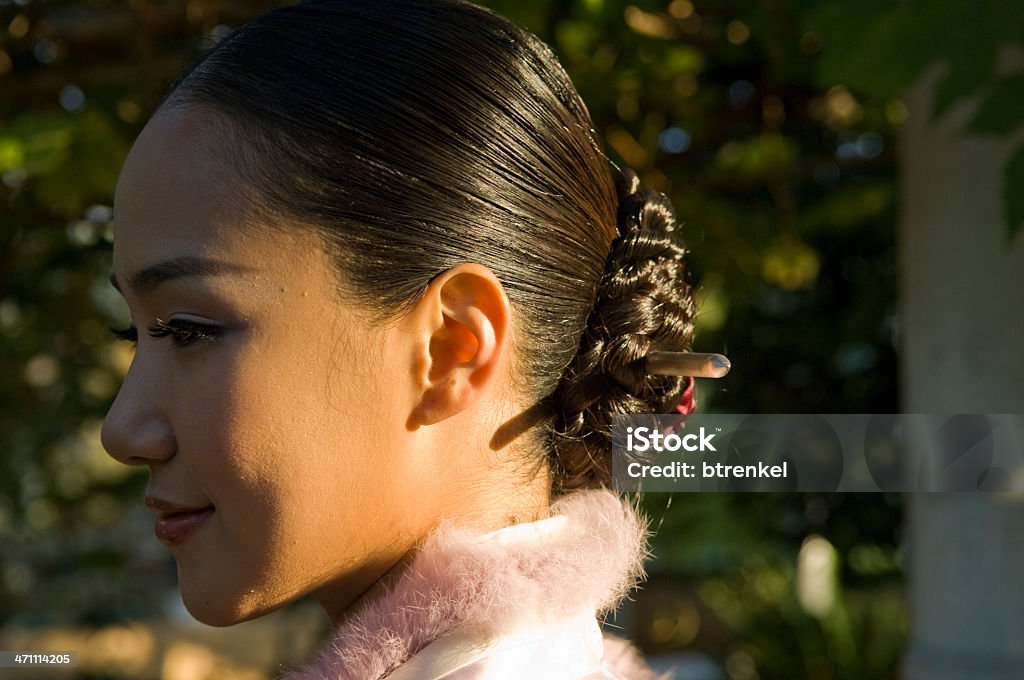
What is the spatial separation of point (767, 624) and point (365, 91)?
13.7 ft

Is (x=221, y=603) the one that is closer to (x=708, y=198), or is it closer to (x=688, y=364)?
(x=688, y=364)

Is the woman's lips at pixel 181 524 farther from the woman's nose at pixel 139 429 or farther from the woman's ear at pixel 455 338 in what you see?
the woman's ear at pixel 455 338

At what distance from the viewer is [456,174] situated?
3.62ft

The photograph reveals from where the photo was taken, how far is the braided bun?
124cm

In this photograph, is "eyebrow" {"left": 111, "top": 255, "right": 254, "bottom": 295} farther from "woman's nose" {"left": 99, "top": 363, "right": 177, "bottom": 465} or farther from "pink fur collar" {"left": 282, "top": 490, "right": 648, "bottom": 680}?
"pink fur collar" {"left": 282, "top": 490, "right": 648, "bottom": 680}

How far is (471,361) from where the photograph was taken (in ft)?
3.63

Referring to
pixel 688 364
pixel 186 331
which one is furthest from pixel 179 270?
pixel 688 364

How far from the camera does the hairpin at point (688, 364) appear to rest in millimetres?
1151

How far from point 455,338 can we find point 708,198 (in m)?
2.11

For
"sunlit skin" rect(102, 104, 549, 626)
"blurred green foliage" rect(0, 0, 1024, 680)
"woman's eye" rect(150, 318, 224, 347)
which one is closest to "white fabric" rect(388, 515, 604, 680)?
"sunlit skin" rect(102, 104, 549, 626)

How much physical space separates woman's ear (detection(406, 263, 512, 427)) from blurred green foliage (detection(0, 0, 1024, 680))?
0.92 m

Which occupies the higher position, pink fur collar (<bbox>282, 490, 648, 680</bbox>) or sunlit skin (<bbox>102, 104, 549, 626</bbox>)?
sunlit skin (<bbox>102, 104, 549, 626</bbox>)

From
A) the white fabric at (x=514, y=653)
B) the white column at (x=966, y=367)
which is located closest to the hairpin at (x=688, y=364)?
the white fabric at (x=514, y=653)

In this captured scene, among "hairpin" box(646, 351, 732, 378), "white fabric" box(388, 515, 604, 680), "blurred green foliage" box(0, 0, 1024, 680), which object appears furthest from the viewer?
"blurred green foliage" box(0, 0, 1024, 680)
